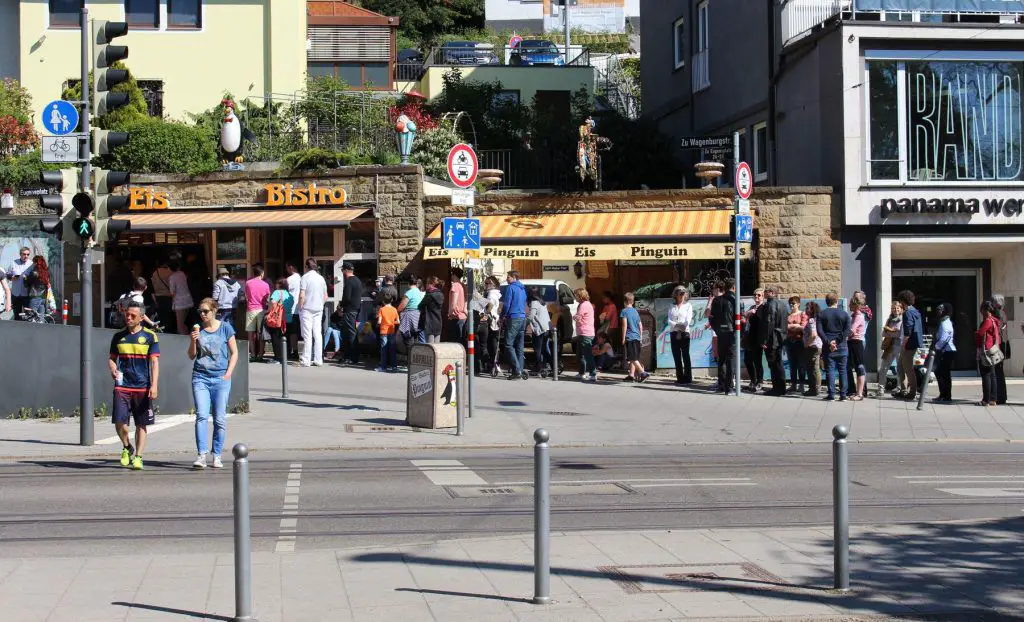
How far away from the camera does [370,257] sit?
2478cm

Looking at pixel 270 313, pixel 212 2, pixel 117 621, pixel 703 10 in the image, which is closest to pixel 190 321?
pixel 270 313

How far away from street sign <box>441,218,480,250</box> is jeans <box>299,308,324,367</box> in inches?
272

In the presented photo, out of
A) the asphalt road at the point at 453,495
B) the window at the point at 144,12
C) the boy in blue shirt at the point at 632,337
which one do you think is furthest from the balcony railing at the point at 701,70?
the asphalt road at the point at 453,495

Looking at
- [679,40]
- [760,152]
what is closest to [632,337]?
[760,152]

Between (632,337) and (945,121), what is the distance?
25.2 ft

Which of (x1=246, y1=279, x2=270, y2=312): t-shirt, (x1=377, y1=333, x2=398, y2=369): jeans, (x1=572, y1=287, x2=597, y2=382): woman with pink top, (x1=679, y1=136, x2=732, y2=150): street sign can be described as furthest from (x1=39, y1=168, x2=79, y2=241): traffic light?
(x1=679, y1=136, x2=732, y2=150): street sign

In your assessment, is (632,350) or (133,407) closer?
(133,407)

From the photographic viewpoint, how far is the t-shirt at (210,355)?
12.4 m

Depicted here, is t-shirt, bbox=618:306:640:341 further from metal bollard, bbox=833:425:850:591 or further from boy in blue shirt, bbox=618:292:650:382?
metal bollard, bbox=833:425:850:591

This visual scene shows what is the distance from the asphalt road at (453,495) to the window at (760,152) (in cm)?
1465

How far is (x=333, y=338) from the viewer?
77.8 feet

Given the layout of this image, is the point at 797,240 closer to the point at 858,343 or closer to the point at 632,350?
the point at 858,343

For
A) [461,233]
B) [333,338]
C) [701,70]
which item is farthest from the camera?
[701,70]

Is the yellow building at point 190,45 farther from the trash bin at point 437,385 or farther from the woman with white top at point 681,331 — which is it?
the trash bin at point 437,385
